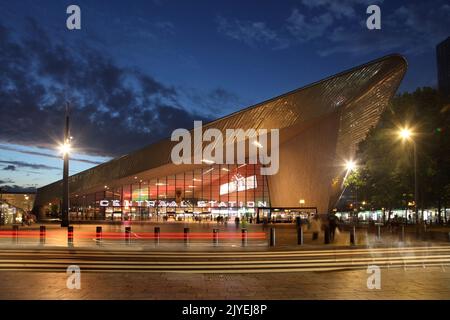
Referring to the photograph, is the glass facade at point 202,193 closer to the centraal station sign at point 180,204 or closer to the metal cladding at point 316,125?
the centraal station sign at point 180,204

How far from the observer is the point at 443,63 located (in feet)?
363

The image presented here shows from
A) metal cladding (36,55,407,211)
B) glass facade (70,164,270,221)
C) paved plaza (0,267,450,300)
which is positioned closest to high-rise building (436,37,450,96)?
glass facade (70,164,270,221)

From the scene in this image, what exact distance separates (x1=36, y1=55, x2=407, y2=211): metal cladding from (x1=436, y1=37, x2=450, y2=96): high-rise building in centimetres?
6942

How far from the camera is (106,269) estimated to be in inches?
512

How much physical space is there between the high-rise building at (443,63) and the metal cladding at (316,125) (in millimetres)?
69416

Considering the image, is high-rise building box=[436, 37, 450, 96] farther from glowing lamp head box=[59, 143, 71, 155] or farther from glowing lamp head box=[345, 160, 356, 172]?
glowing lamp head box=[59, 143, 71, 155]

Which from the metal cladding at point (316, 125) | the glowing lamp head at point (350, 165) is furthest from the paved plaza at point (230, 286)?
the glowing lamp head at point (350, 165)

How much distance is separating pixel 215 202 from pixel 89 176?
675 inches

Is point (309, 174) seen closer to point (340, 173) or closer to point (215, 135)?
point (340, 173)

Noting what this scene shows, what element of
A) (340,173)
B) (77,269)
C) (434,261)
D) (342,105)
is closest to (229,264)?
(77,269)

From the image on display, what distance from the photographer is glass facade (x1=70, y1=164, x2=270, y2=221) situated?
6241cm

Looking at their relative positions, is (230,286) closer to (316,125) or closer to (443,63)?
(316,125)

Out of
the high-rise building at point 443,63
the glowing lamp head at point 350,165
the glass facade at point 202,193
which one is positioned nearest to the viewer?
the glowing lamp head at point 350,165

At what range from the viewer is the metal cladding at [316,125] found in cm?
4109
